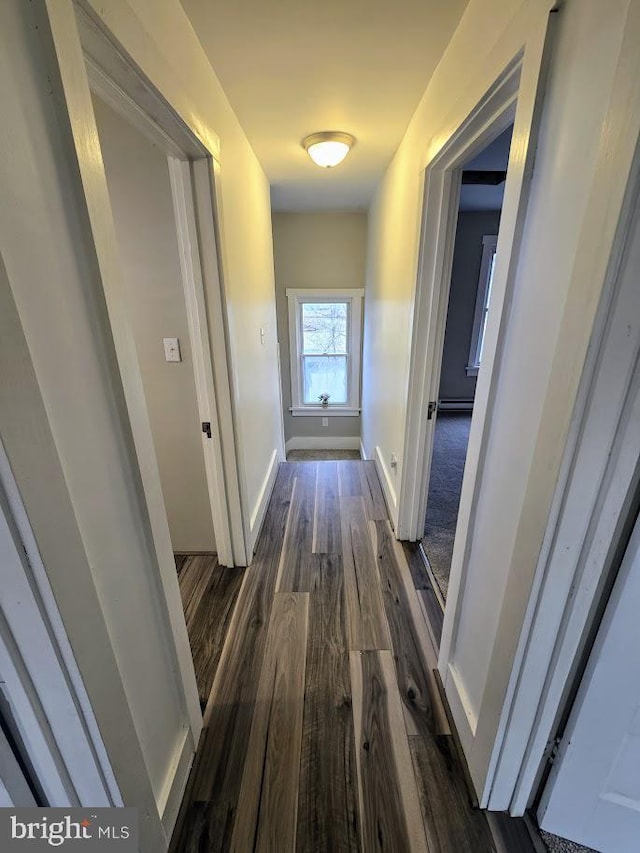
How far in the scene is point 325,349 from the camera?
4805 mm

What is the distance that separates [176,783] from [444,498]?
88.0 inches

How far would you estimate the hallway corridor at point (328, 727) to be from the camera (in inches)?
41.4

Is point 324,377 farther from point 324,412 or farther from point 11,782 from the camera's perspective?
point 11,782

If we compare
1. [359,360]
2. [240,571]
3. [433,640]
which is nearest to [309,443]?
[359,360]

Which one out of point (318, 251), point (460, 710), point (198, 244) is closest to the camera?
point (460, 710)

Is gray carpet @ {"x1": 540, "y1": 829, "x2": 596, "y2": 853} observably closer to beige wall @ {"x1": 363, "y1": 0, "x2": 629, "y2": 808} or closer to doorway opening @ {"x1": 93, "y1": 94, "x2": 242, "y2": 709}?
beige wall @ {"x1": 363, "y1": 0, "x2": 629, "y2": 808}

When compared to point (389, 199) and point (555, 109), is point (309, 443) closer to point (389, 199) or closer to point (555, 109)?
point (389, 199)

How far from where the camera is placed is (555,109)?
75 cm

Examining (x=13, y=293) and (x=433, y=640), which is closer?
(x=13, y=293)

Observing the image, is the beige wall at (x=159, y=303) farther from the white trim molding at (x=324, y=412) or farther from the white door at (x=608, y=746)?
the white trim molding at (x=324, y=412)

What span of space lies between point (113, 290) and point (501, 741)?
4.84ft

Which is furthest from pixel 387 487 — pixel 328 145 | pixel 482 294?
pixel 482 294

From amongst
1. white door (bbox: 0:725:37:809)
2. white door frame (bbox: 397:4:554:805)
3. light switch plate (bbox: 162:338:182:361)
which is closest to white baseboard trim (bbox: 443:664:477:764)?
white door frame (bbox: 397:4:554:805)

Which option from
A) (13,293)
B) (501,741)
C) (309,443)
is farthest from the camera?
(309,443)
